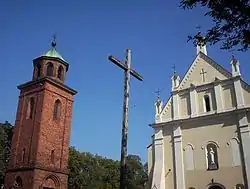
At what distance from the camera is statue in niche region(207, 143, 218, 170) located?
76.5 ft

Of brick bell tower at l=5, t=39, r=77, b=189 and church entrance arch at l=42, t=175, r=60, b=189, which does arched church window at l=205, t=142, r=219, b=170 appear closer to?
brick bell tower at l=5, t=39, r=77, b=189

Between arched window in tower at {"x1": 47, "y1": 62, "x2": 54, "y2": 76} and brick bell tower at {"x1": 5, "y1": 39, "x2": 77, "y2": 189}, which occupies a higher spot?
arched window in tower at {"x1": 47, "y1": 62, "x2": 54, "y2": 76}

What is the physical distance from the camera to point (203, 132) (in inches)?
968

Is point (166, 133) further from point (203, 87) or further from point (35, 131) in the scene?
point (35, 131)

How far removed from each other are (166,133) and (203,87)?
5.02m

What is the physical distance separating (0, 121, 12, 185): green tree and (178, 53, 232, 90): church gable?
2599 cm

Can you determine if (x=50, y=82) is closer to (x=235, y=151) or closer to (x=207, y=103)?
(x=207, y=103)

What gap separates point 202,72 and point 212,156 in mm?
7275

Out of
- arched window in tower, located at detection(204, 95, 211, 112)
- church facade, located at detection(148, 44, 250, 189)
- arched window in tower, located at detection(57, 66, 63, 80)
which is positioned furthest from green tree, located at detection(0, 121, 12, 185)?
arched window in tower, located at detection(204, 95, 211, 112)

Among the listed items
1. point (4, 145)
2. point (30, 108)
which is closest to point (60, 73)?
point (30, 108)

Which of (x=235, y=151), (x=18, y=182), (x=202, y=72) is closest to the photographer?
(x=235, y=151)

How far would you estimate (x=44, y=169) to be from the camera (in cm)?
2564

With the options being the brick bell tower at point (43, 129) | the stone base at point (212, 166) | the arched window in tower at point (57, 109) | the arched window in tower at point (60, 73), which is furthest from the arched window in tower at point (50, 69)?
the stone base at point (212, 166)

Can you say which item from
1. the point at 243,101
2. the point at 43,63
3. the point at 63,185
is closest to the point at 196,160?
the point at 243,101
